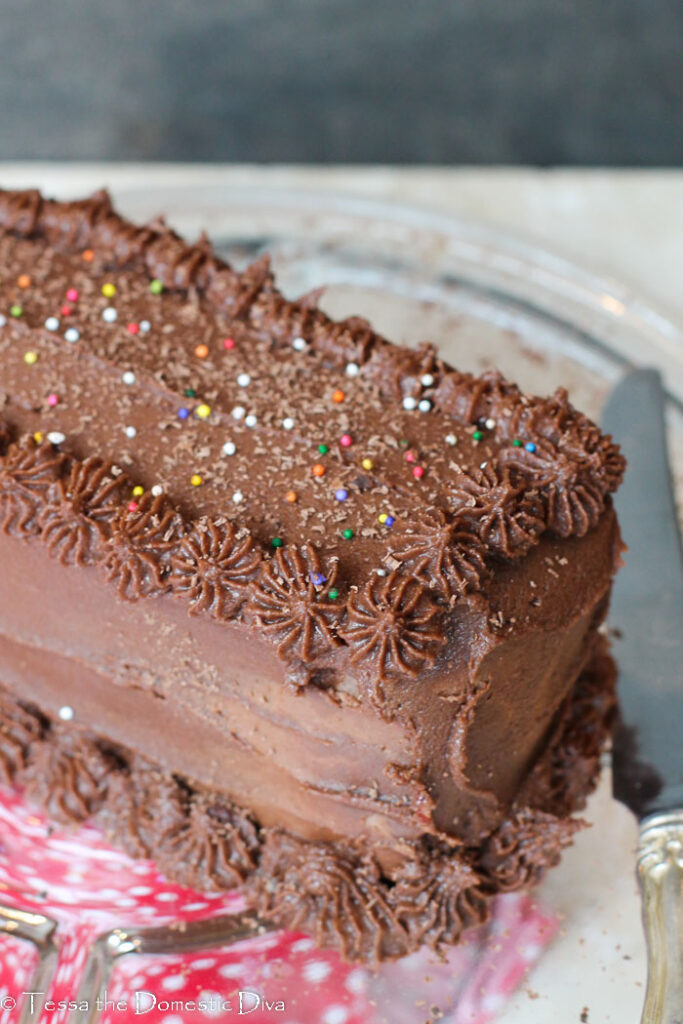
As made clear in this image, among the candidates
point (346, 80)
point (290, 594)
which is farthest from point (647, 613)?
point (346, 80)

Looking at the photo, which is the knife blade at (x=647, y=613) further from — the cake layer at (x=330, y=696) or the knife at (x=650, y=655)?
the cake layer at (x=330, y=696)

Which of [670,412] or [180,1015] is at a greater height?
[670,412]

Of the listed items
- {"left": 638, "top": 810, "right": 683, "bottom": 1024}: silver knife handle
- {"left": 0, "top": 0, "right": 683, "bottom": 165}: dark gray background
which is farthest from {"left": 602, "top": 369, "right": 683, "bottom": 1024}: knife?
{"left": 0, "top": 0, "right": 683, "bottom": 165}: dark gray background

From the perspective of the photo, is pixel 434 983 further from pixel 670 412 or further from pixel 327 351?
pixel 670 412

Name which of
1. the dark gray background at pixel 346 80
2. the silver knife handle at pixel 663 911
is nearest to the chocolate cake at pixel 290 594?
the silver knife handle at pixel 663 911

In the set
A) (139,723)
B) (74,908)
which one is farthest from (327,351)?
(74,908)

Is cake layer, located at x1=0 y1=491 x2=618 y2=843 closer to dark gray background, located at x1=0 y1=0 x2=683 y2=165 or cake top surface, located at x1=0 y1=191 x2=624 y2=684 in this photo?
cake top surface, located at x1=0 y1=191 x2=624 y2=684
